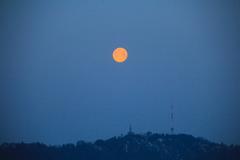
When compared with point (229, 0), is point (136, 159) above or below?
below

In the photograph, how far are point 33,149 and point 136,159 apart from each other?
40.5 inches

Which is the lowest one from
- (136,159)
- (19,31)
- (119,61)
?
(136,159)

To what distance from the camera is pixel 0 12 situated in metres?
5.17

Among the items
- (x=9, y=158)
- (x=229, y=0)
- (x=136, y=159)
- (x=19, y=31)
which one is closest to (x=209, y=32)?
(x=229, y=0)

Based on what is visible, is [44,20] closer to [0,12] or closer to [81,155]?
[0,12]

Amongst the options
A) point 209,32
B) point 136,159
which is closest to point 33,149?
point 136,159

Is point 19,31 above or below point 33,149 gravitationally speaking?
above

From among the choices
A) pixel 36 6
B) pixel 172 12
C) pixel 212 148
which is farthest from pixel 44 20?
pixel 212 148

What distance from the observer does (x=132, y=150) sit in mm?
5273

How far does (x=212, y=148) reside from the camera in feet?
16.7

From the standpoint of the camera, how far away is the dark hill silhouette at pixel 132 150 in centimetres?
508

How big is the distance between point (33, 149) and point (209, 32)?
6.89 feet

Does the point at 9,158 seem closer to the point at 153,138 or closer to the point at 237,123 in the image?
the point at 153,138

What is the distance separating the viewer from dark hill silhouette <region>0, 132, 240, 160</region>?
5078 millimetres
